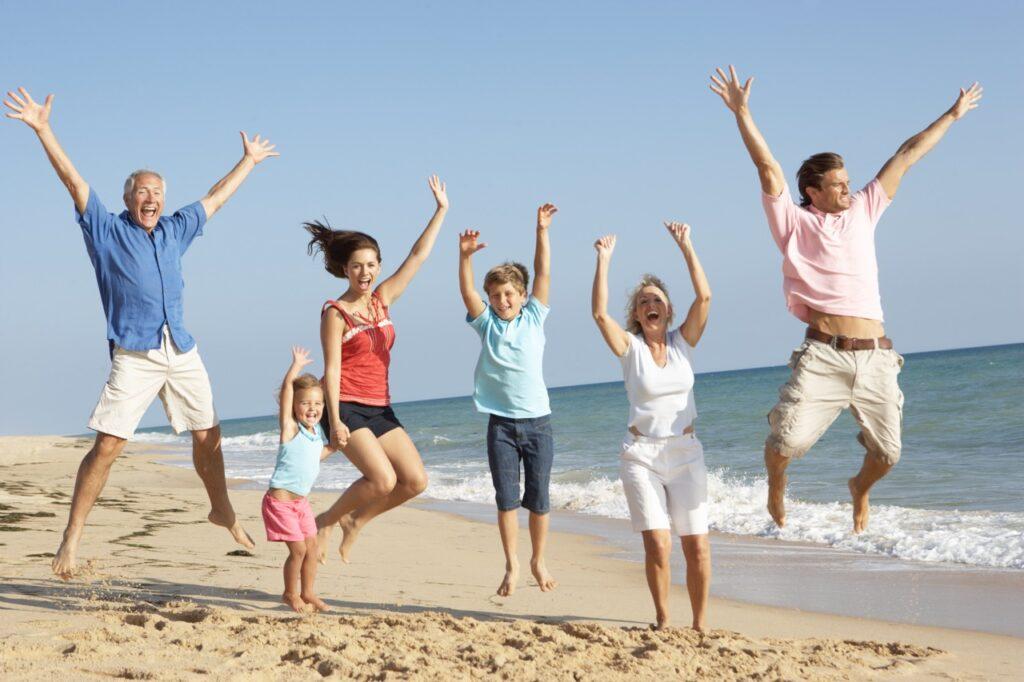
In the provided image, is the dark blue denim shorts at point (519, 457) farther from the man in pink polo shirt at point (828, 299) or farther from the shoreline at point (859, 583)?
the shoreline at point (859, 583)

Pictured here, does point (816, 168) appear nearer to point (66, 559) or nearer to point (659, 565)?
point (659, 565)

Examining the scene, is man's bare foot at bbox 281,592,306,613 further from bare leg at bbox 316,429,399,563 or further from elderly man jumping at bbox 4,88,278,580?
elderly man jumping at bbox 4,88,278,580

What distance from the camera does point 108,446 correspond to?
579 centimetres

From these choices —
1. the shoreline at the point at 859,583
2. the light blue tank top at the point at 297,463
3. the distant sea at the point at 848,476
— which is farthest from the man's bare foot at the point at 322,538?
the distant sea at the point at 848,476

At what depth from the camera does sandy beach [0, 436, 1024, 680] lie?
464cm

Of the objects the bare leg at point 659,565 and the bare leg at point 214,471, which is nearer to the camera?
the bare leg at point 659,565

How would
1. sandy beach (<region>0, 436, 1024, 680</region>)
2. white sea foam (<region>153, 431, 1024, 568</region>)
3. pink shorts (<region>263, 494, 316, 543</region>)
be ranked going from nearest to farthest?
1. sandy beach (<region>0, 436, 1024, 680</region>)
2. pink shorts (<region>263, 494, 316, 543</region>)
3. white sea foam (<region>153, 431, 1024, 568</region>)

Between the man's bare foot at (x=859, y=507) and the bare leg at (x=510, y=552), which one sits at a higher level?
the man's bare foot at (x=859, y=507)

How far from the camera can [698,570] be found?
5.36m

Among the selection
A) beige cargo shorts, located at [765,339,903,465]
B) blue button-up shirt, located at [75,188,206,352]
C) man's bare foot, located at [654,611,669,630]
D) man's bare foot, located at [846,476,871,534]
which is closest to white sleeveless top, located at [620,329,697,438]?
beige cargo shorts, located at [765,339,903,465]

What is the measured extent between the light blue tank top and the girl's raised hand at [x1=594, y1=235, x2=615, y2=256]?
1951mm

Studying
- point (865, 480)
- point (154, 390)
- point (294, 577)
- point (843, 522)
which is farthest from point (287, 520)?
point (843, 522)

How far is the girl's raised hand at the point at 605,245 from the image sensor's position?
18.2 feet

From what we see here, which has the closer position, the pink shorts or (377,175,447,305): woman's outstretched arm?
the pink shorts
